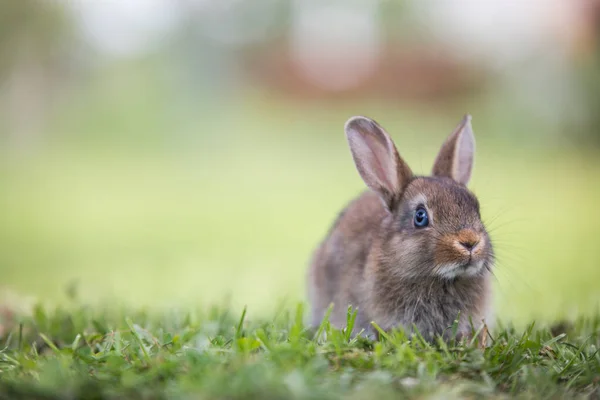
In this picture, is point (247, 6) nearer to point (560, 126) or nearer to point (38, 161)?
point (38, 161)

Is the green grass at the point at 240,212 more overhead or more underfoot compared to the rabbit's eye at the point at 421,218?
more underfoot

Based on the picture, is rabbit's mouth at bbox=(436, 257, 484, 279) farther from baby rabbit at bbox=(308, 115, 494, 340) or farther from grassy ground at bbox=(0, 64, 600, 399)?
grassy ground at bbox=(0, 64, 600, 399)

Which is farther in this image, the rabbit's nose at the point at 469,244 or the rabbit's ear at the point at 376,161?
the rabbit's ear at the point at 376,161

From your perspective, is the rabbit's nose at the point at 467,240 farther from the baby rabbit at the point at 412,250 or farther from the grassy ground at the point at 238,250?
the grassy ground at the point at 238,250

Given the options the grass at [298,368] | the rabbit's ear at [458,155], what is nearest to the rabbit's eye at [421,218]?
the rabbit's ear at [458,155]

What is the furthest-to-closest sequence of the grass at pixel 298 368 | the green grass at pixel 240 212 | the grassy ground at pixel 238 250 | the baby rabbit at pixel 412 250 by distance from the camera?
the green grass at pixel 240 212 < the baby rabbit at pixel 412 250 < the grassy ground at pixel 238 250 < the grass at pixel 298 368

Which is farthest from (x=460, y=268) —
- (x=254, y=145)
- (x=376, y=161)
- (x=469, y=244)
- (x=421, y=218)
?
(x=254, y=145)
